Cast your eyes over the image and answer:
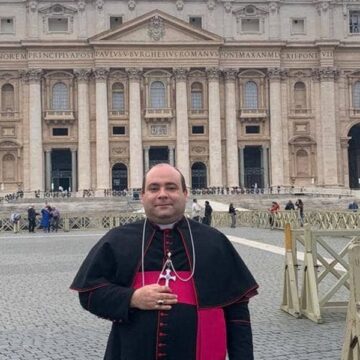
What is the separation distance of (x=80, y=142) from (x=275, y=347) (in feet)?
167

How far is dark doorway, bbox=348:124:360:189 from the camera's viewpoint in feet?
204

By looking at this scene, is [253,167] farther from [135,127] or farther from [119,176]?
[119,176]

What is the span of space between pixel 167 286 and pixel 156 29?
2156 inches

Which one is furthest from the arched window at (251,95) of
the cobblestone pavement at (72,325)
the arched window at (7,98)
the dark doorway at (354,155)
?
the cobblestone pavement at (72,325)

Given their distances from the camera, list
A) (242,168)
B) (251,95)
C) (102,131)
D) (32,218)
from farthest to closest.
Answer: (251,95)
(242,168)
(102,131)
(32,218)

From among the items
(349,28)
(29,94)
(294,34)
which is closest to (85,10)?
(29,94)

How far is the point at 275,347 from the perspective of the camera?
25.0 feet

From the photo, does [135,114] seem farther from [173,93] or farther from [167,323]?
[167,323]

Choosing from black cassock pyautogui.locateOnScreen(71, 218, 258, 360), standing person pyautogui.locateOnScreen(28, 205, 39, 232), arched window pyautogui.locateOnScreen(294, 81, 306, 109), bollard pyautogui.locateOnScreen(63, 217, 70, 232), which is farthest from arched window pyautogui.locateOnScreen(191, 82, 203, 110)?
black cassock pyautogui.locateOnScreen(71, 218, 258, 360)

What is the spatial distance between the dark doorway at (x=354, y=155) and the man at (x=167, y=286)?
59774 millimetres

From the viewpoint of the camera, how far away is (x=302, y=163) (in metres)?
59.9

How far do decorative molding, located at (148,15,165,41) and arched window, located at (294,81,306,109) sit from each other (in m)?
12.6

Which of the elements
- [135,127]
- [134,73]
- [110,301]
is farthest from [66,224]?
[110,301]

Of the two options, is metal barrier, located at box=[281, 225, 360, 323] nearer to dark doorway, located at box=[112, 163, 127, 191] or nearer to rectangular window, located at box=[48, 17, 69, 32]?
dark doorway, located at box=[112, 163, 127, 191]
